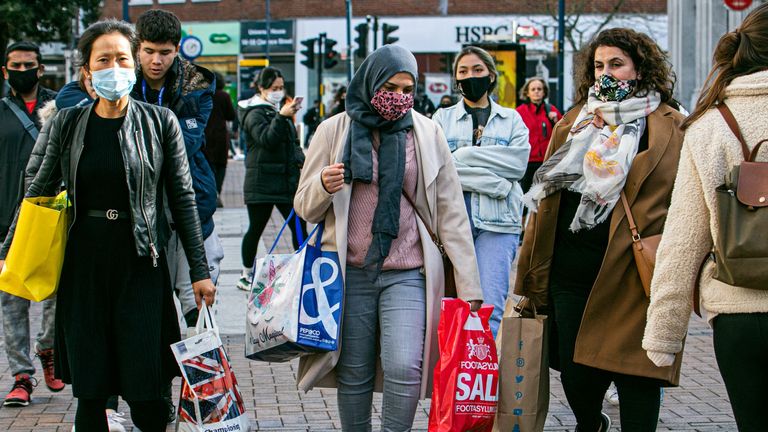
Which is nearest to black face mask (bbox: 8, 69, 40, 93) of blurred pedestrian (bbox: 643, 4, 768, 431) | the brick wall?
blurred pedestrian (bbox: 643, 4, 768, 431)

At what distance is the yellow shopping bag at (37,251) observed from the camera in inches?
172

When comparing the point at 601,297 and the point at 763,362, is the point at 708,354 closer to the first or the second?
the point at 601,297

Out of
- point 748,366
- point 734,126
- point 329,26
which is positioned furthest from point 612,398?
point 329,26

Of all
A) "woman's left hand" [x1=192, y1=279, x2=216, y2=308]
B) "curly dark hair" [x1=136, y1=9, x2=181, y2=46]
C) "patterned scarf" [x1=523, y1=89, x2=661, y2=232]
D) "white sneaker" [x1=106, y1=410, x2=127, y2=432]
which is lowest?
"white sneaker" [x1=106, y1=410, x2=127, y2=432]

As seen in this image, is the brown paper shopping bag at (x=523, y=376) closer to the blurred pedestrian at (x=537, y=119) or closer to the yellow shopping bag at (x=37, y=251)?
the yellow shopping bag at (x=37, y=251)

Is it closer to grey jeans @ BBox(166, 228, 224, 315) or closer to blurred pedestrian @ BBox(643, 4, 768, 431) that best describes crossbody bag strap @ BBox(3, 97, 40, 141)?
grey jeans @ BBox(166, 228, 224, 315)

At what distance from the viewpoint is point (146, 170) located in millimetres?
4406

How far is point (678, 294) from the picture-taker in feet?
11.6

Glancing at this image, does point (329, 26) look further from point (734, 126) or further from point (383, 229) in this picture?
point (734, 126)

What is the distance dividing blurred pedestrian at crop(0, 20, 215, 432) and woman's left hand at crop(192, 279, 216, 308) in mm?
120

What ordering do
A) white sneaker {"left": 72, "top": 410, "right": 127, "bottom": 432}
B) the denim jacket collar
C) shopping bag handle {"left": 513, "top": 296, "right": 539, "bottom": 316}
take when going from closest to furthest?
shopping bag handle {"left": 513, "top": 296, "right": 539, "bottom": 316} < white sneaker {"left": 72, "top": 410, "right": 127, "bottom": 432} < the denim jacket collar

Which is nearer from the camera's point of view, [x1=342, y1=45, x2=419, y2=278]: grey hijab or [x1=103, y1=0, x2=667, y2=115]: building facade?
[x1=342, y1=45, x2=419, y2=278]: grey hijab

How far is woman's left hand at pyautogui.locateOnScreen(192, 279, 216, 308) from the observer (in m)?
4.58

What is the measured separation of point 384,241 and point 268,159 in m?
6.08
